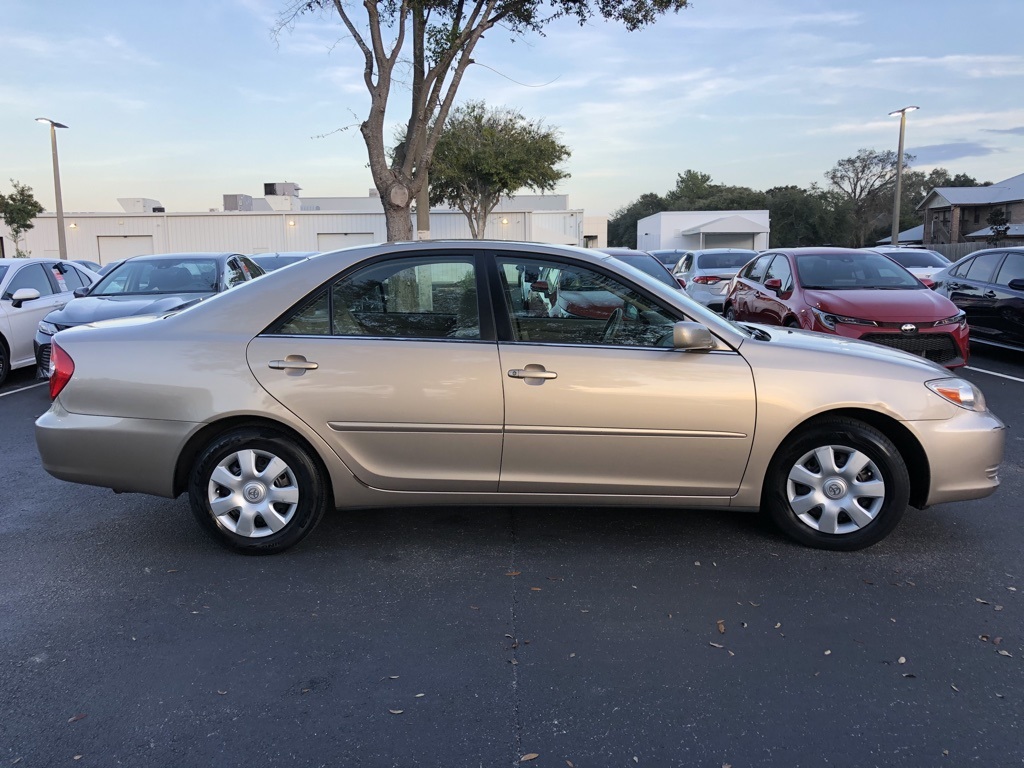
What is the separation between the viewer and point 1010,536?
4.37m

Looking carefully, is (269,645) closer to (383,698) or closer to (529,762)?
(383,698)

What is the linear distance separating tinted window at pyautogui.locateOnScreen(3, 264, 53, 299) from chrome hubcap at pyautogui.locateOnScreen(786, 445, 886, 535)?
9656 mm

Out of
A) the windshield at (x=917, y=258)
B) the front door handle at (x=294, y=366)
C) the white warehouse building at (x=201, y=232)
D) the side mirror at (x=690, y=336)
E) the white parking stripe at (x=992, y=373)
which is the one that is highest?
the white warehouse building at (x=201, y=232)

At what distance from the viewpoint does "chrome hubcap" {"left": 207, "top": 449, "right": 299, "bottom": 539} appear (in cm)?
400

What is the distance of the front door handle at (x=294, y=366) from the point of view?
3.95 meters

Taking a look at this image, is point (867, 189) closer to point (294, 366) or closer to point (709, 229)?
point (709, 229)

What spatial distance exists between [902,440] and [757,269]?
7267 mm

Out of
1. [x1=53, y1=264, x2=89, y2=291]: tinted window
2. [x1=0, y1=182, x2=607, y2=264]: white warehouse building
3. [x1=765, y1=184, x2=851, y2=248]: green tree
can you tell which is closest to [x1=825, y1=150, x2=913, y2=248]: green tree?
[x1=765, y1=184, x2=851, y2=248]: green tree

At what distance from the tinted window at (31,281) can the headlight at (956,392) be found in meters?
10.1

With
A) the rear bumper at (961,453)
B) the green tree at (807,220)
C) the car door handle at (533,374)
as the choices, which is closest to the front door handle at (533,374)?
the car door handle at (533,374)

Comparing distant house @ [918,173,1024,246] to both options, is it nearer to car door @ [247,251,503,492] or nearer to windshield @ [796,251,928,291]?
windshield @ [796,251,928,291]

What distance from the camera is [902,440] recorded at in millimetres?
4117

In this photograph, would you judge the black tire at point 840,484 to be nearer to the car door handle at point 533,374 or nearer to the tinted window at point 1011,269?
the car door handle at point 533,374

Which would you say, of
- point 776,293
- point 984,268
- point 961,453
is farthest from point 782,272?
point 961,453
